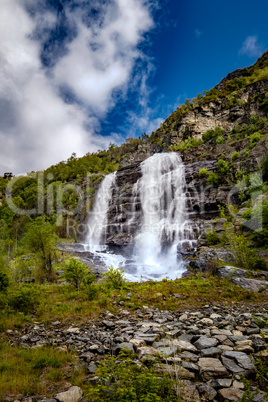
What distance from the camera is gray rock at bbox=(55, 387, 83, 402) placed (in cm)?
316

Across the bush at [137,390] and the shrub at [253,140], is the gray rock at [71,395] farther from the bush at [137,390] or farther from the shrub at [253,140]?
the shrub at [253,140]

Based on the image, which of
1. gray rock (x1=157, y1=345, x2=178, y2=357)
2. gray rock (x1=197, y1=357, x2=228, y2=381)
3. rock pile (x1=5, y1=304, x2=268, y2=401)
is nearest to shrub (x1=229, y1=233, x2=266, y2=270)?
rock pile (x1=5, y1=304, x2=268, y2=401)

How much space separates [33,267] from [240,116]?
45.5 meters

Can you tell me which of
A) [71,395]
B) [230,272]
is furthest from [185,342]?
[230,272]

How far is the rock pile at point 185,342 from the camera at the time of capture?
3.51 metres

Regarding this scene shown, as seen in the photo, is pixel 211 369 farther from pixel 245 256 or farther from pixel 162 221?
pixel 162 221

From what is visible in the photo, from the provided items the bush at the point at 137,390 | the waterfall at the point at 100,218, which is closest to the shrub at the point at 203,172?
the waterfall at the point at 100,218

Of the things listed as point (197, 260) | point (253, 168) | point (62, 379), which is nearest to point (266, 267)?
point (197, 260)

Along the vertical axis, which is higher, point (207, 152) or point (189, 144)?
point (189, 144)

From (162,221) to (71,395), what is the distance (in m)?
25.0

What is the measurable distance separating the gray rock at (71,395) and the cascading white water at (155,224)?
13.8 meters

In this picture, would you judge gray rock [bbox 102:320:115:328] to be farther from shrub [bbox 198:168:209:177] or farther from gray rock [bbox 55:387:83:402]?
shrub [bbox 198:168:209:177]

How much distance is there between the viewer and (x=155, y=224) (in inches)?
1099

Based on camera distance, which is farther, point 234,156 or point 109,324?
point 234,156
